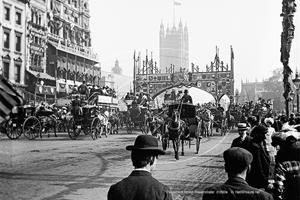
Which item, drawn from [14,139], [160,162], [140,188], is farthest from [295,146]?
[14,139]

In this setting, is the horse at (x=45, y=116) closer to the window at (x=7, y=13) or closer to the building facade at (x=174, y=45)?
the building facade at (x=174, y=45)

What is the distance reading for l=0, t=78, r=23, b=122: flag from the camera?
246 cm

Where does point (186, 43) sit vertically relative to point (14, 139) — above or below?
above

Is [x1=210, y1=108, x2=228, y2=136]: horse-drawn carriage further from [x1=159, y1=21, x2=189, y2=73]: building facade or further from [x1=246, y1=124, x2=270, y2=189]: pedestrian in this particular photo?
[x1=246, y1=124, x2=270, y2=189]: pedestrian

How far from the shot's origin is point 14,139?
509 inches

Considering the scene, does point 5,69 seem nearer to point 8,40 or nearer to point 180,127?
point 8,40

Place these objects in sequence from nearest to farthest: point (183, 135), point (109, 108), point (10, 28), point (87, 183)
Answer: point (87, 183), point (10, 28), point (183, 135), point (109, 108)

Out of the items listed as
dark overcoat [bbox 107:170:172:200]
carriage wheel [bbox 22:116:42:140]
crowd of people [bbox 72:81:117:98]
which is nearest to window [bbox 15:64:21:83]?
crowd of people [bbox 72:81:117:98]

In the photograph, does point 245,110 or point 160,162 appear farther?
point 245,110

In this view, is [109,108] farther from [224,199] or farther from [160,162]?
[224,199]

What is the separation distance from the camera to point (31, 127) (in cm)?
1335

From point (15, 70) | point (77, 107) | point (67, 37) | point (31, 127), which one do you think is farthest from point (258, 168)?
point (31, 127)

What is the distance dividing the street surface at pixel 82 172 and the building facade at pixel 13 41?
2.01 meters

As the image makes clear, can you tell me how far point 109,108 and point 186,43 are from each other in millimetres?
7192
